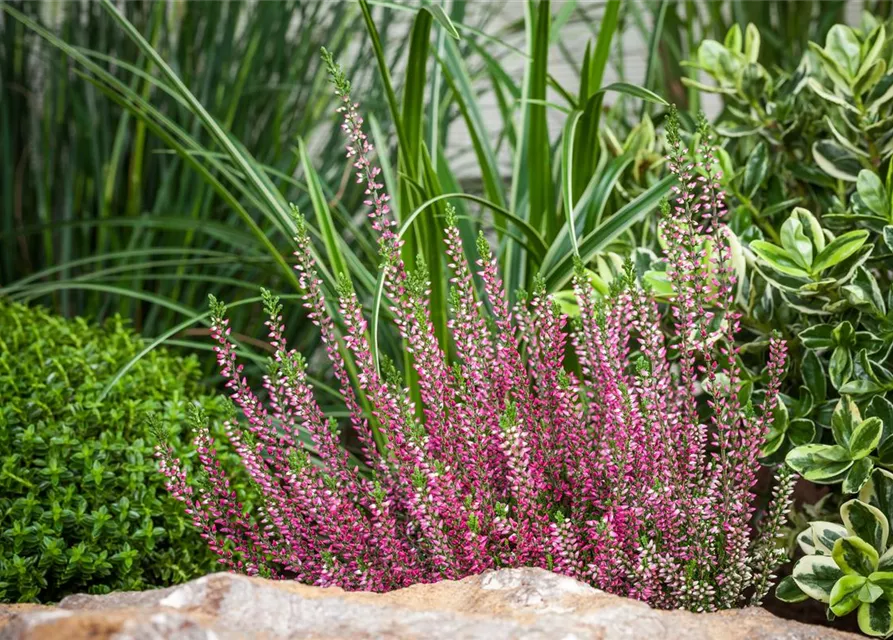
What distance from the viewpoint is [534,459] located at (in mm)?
1283

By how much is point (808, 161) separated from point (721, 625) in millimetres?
1117

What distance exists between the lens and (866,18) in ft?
7.14

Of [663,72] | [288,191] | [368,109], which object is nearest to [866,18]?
[663,72]

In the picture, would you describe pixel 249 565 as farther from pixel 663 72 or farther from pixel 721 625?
pixel 663 72

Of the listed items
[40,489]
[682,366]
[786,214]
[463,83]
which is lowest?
[40,489]

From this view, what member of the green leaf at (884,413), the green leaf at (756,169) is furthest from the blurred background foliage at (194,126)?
the green leaf at (884,413)

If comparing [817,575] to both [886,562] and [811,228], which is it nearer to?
[886,562]

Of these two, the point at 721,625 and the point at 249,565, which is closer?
the point at 721,625

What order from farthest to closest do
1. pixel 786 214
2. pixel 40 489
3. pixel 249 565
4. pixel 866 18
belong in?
pixel 866 18, pixel 786 214, pixel 40 489, pixel 249 565

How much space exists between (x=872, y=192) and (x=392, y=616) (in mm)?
1033

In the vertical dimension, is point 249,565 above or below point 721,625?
below

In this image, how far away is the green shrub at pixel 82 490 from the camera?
1.47 m

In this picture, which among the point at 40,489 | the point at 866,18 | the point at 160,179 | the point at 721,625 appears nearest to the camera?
the point at 721,625

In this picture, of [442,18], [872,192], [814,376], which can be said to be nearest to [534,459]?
[814,376]
